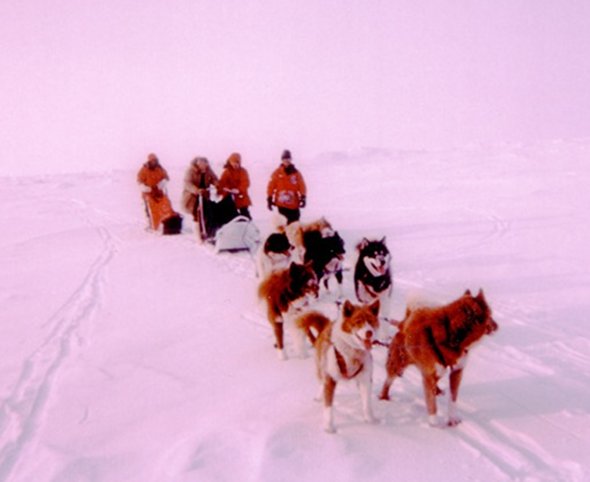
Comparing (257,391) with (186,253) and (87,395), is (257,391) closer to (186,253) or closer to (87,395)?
(87,395)

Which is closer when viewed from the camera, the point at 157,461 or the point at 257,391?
the point at 157,461

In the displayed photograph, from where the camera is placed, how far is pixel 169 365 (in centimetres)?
522

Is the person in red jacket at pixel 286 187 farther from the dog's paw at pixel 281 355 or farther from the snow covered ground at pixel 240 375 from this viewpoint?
the dog's paw at pixel 281 355

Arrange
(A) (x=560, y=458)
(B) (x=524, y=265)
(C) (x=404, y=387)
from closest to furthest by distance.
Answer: (A) (x=560, y=458)
(C) (x=404, y=387)
(B) (x=524, y=265)

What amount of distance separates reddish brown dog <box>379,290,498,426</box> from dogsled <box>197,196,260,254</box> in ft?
20.5

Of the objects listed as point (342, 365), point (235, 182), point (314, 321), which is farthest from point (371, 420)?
point (235, 182)

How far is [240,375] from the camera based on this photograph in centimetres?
491

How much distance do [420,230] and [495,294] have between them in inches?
216

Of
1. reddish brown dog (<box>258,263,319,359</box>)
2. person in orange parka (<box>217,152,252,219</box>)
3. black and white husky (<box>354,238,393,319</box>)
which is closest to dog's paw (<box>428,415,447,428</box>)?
reddish brown dog (<box>258,263,319,359</box>)

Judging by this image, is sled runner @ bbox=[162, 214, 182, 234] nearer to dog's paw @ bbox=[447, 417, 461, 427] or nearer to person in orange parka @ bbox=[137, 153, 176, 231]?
person in orange parka @ bbox=[137, 153, 176, 231]

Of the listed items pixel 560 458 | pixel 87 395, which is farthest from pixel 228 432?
pixel 560 458

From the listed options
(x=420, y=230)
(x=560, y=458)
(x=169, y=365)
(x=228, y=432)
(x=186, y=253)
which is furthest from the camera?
(x=420, y=230)

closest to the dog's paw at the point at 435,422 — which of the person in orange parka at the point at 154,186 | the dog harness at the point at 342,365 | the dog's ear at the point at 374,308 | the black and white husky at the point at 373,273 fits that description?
the dog harness at the point at 342,365

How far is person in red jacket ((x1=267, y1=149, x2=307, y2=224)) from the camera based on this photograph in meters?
9.56
